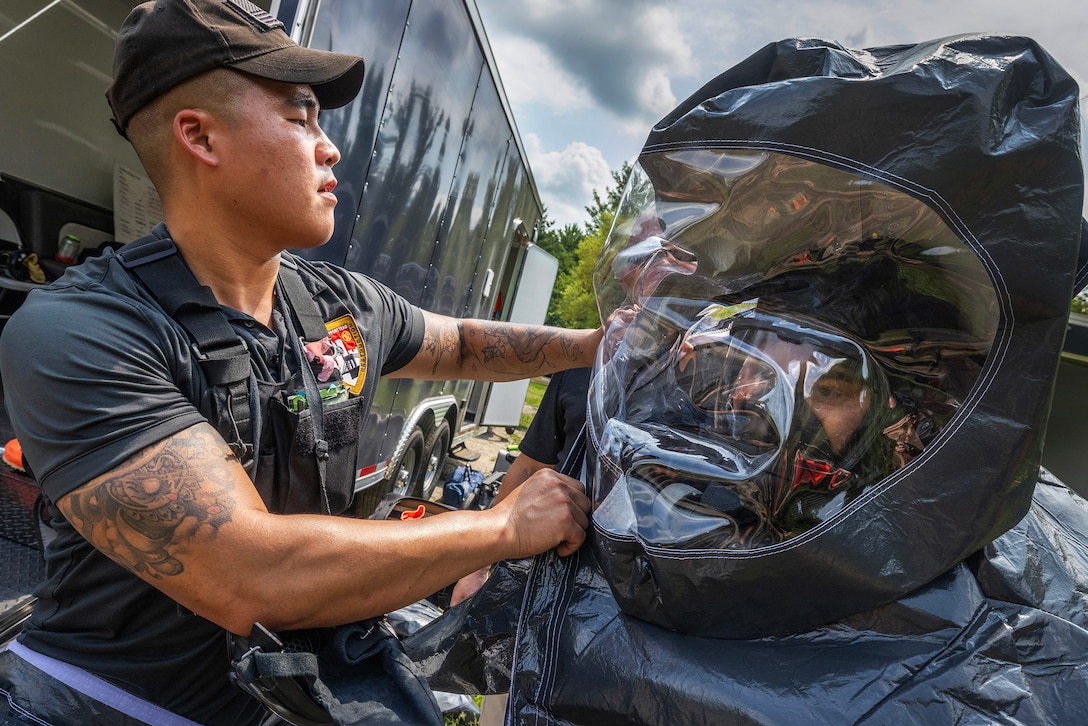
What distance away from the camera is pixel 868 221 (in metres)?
1.07

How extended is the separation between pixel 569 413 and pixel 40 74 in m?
4.84

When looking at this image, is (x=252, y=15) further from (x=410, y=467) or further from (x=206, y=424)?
(x=410, y=467)

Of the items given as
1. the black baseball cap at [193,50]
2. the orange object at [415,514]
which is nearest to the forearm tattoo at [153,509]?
the black baseball cap at [193,50]

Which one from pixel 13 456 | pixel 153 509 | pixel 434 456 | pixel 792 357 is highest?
pixel 792 357

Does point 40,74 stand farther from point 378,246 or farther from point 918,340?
point 918,340

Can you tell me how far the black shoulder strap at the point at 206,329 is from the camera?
1.30 meters

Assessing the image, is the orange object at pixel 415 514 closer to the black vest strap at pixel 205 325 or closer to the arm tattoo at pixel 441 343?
the arm tattoo at pixel 441 343

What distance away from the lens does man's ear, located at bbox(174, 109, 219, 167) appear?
1.45 metres

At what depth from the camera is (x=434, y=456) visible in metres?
5.97

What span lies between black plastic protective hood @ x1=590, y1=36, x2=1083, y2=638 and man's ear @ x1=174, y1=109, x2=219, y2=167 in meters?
1.07

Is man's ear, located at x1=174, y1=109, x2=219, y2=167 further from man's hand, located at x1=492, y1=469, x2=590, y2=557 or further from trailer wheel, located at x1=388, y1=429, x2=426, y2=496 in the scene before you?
trailer wheel, located at x1=388, y1=429, x2=426, y2=496

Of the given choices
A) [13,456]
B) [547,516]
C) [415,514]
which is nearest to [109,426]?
[547,516]

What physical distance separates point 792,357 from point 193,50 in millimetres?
1456

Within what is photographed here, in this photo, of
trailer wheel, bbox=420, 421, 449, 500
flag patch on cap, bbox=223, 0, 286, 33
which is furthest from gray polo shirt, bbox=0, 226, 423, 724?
trailer wheel, bbox=420, 421, 449, 500
